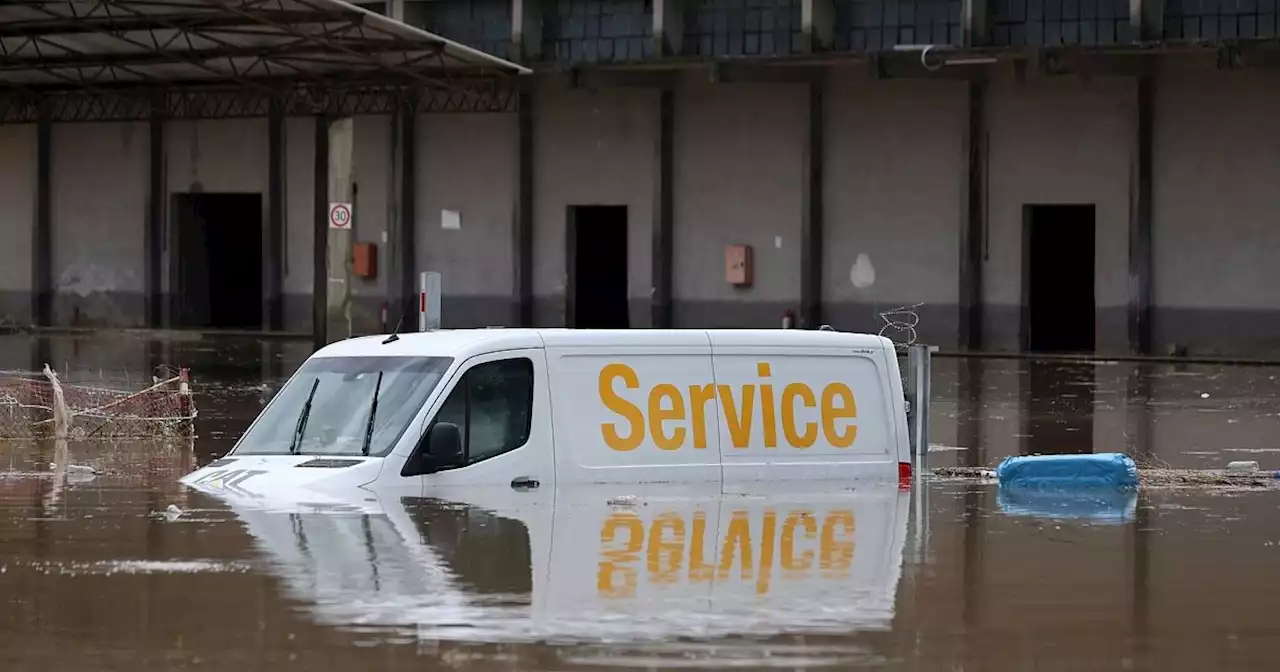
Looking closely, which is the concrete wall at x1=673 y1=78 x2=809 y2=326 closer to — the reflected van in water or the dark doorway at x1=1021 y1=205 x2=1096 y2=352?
the dark doorway at x1=1021 y1=205 x2=1096 y2=352

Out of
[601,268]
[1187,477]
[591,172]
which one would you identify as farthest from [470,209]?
[1187,477]

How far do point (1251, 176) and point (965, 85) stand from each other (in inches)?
219

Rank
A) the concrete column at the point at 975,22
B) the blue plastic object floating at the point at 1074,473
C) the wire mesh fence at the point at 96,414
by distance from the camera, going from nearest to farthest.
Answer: the blue plastic object floating at the point at 1074,473 < the wire mesh fence at the point at 96,414 < the concrete column at the point at 975,22

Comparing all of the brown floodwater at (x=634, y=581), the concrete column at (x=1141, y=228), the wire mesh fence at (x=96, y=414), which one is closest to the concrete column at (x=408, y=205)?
the concrete column at (x=1141, y=228)

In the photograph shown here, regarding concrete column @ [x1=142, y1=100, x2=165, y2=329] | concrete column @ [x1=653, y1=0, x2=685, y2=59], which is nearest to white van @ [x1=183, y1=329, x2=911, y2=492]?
concrete column @ [x1=653, y1=0, x2=685, y2=59]

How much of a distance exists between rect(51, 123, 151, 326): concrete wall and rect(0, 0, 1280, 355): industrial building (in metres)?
0.07

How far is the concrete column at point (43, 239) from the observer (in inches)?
1984

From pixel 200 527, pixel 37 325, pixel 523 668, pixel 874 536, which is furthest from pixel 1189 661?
pixel 37 325

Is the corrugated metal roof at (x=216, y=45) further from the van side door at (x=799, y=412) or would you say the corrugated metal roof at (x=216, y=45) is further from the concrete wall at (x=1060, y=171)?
the van side door at (x=799, y=412)

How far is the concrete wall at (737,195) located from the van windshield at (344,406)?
2882cm

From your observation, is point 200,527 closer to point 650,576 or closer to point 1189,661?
point 650,576

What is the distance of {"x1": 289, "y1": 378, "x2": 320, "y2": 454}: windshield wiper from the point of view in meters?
13.7

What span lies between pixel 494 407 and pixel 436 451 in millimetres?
490

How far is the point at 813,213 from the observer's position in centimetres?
4188
